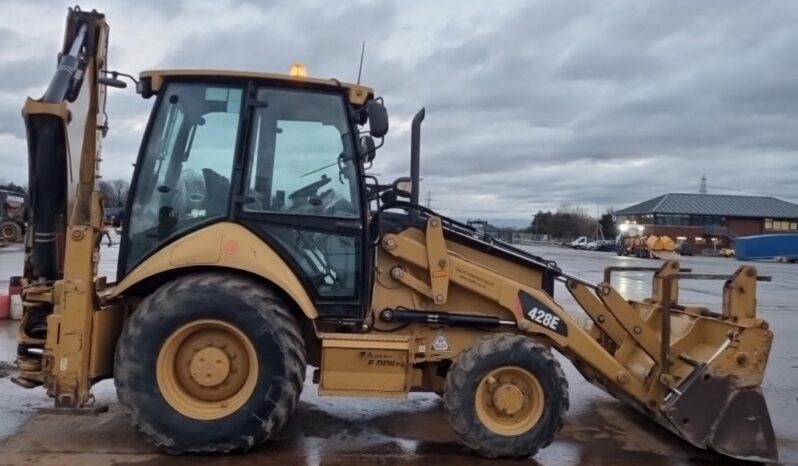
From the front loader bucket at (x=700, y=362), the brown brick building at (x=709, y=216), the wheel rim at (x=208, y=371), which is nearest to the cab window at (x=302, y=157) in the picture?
the wheel rim at (x=208, y=371)

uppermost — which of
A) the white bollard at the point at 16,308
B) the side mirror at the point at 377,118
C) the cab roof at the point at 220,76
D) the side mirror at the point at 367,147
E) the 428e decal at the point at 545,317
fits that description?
the cab roof at the point at 220,76

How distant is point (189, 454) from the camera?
4785 mm

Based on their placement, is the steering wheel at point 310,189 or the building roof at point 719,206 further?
the building roof at point 719,206

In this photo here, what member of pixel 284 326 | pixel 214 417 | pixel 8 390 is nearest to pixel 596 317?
pixel 284 326

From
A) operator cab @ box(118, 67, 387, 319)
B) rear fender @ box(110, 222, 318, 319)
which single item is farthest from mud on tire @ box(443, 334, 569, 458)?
rear fender @ box(110, 222, 318, 319)

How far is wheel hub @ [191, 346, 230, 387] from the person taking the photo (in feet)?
15.6

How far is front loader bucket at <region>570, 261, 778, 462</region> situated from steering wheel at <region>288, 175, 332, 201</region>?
2189 mm

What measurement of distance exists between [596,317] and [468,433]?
1.56 metres

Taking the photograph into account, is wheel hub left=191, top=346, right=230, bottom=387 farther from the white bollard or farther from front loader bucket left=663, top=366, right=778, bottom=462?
the white bollard

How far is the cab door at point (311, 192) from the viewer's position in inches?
195

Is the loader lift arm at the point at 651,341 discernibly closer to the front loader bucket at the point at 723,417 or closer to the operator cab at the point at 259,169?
the front loader bucket at the point at 723,417

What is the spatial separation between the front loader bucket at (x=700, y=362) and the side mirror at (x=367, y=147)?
1.97 meters

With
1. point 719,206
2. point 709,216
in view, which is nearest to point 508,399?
point 709,216

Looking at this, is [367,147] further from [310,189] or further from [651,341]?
[651,341]
